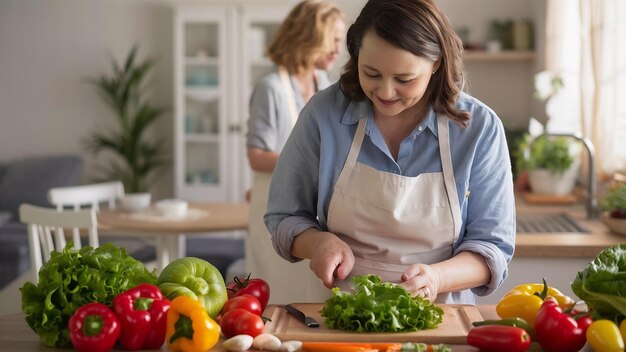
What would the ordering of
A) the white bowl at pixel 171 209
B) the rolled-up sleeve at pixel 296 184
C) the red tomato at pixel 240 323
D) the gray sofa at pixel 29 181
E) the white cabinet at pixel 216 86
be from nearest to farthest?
the red tomato at pixel 240 323, the rolled-up sleeve at pixel 296 184, the white bowl at pixel 171 209, the gray sofa at pixel 29 181, the white cabinet at pixel 216 86

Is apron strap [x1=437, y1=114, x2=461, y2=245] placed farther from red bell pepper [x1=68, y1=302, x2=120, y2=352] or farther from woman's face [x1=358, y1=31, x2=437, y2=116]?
red bell pepper [x1=68, y1=302, x2=120, y2=352]

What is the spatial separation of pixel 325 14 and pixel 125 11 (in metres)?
4.23

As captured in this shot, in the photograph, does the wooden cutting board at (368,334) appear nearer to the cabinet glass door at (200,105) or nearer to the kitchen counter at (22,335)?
the kitchen counter at (22,335)

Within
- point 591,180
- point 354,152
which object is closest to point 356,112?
point 354,152

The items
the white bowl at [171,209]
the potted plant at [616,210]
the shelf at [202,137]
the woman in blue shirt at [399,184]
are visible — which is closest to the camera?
the woman in blue shirt at [399,184]

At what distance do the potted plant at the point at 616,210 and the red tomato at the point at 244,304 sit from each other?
171 cm

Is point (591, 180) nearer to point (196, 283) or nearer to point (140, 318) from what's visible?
point (196, 283)

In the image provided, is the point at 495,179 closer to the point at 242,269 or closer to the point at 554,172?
the point at 554,172

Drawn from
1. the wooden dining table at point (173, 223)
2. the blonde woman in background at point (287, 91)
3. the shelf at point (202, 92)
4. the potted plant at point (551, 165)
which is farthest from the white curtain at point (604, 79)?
the shelf at point (202, 92)

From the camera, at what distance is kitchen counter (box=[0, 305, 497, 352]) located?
1688 millimetres

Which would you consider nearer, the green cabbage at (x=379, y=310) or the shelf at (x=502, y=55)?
the green cabbage at (x=379, y=310)

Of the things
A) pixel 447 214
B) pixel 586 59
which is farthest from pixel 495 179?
pixel 586 59

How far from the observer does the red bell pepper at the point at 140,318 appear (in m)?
1.64

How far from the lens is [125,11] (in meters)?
7.13
